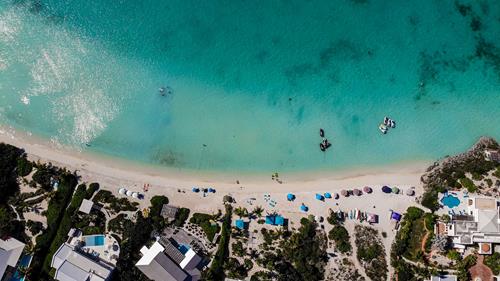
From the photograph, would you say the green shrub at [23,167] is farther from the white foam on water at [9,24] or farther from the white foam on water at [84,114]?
the white foam on water at [9,24]

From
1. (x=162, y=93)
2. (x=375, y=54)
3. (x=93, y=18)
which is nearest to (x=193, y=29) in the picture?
(x=162, y=93)

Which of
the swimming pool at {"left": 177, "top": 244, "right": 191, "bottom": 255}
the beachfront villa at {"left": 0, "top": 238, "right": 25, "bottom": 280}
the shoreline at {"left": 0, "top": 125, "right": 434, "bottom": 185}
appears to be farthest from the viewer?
the shoreline at {"left": 0, "top": 125, "right": 434, "bottom": 185}

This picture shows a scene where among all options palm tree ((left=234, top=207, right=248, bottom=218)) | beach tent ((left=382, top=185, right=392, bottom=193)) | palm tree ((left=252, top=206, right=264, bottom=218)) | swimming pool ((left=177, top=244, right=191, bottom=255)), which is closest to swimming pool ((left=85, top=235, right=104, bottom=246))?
swimming pool ((left=177, top=244, right=191, bottom=255))

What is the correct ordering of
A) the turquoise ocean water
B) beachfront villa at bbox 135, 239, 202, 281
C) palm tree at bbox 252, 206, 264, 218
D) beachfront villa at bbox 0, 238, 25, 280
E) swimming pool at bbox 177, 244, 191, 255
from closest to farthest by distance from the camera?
beachfront villa at bbox 0, 238, 25, 280 < beachfront villa at bbox 135, 239, 202, 281 < swimming pool at bbox 177, 244, 191, 255 < palm tree at bbox 252, 206, 264, 218 < the turquoise ocean water

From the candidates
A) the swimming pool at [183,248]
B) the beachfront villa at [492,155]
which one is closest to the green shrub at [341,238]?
the swimming pool at [183,248]

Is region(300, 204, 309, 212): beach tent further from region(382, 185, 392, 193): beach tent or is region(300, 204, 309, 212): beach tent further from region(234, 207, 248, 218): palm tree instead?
region(382, 185, 392, 193): beach tent

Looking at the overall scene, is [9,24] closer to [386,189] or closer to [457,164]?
[386,189]

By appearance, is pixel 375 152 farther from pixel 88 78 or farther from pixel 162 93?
pixel 88 78
